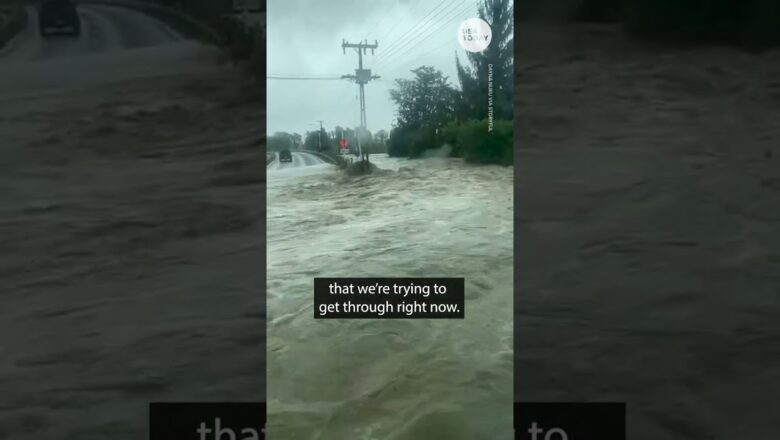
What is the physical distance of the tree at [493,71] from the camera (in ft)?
11.3

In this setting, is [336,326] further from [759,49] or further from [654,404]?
[759,49]

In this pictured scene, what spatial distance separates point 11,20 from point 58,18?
232 mm

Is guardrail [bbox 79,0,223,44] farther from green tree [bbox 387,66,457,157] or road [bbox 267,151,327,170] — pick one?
green tree [bbox 387,66,457,157]

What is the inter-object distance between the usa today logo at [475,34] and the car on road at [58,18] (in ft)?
6.32

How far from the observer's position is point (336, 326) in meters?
3.46

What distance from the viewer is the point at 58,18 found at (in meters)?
3.41

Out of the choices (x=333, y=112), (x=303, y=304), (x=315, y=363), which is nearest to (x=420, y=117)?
(x=333, y=112)

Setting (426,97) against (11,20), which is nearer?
(11,20)

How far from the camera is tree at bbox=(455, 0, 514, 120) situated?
3.44 metres

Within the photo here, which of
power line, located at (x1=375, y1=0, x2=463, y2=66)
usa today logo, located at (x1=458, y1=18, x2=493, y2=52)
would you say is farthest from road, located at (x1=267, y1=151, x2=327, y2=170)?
usa today logo, located at (x1=458, y1=18, x2=493, y2=52)

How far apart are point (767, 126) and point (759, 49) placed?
399 mm
